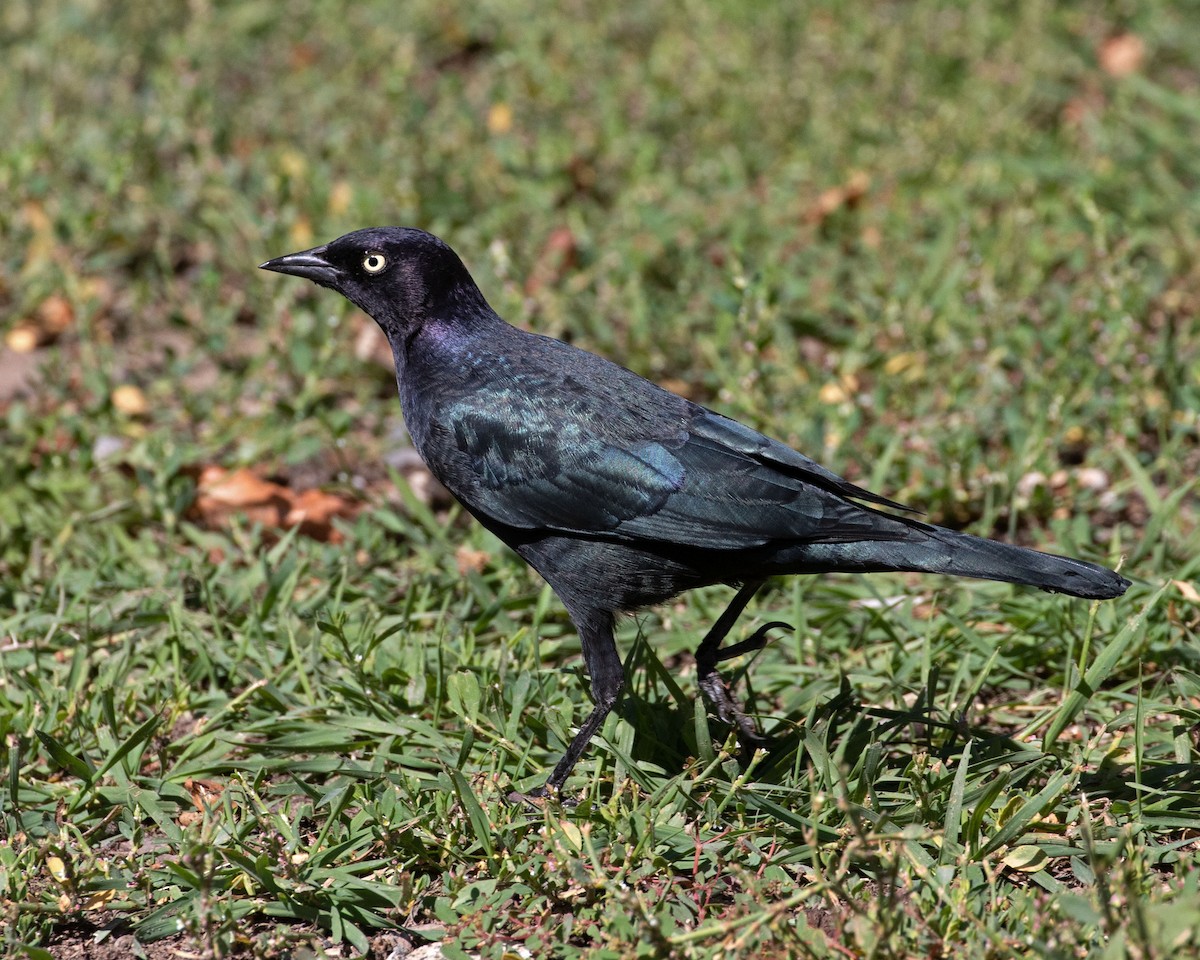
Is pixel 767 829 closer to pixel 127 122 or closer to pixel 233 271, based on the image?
pixel 233 271

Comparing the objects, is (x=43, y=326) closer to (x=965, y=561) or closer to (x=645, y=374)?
(x=645, y=374)

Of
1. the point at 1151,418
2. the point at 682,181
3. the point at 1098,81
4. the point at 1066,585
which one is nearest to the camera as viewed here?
Result: the point at 1066,585

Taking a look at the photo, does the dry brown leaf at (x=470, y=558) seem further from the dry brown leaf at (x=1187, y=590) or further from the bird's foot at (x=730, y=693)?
the dry brown leaf at (x=1187, y=590)

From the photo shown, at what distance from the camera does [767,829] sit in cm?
330

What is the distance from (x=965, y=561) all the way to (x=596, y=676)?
0.94 meters

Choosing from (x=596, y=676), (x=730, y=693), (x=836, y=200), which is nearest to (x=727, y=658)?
(x=730, y=693)

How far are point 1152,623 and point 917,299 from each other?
1.84m

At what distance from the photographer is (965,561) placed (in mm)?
3162

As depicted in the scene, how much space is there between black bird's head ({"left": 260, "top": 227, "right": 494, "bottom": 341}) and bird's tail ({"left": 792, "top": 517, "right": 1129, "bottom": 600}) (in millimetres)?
1172

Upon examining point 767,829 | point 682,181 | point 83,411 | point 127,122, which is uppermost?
point 127,122

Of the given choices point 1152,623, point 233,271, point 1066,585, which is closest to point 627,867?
point 1066,585

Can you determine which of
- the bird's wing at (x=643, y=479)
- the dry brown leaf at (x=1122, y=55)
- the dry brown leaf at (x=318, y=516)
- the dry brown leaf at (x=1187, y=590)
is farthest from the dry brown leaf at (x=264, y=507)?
the dry brown leaf at (x=1122, y=55)

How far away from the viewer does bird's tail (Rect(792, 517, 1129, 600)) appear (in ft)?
10.0

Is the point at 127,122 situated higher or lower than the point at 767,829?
higher
